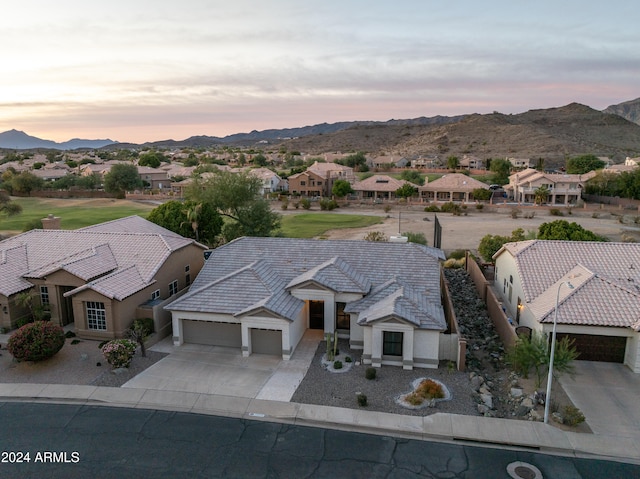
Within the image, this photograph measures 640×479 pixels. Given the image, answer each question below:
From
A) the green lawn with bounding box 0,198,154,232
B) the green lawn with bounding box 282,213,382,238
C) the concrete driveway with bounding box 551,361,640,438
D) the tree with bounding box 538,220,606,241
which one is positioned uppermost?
the tree with bounding box 538,220,606,241

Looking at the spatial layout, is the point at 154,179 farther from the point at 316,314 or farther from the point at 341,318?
the point at 341,318

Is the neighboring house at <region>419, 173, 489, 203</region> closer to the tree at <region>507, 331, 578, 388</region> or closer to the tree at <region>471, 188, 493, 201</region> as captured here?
the tree at <region>471, 188, 493, 201</region>

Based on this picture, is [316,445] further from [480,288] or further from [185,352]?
[480,288]

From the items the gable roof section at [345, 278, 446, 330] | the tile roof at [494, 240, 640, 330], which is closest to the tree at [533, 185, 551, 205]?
the tile roof at [494, 240, 640, 330]

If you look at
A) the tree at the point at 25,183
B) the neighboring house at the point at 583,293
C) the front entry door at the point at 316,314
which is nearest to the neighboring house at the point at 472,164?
the tree at the point at 25,183

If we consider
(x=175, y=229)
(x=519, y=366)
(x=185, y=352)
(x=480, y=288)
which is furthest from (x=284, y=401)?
(x=175, y=229)

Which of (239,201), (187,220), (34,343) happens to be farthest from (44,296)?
(239,201)

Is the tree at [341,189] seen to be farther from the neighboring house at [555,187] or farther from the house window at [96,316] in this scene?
the house window at [96,316]
